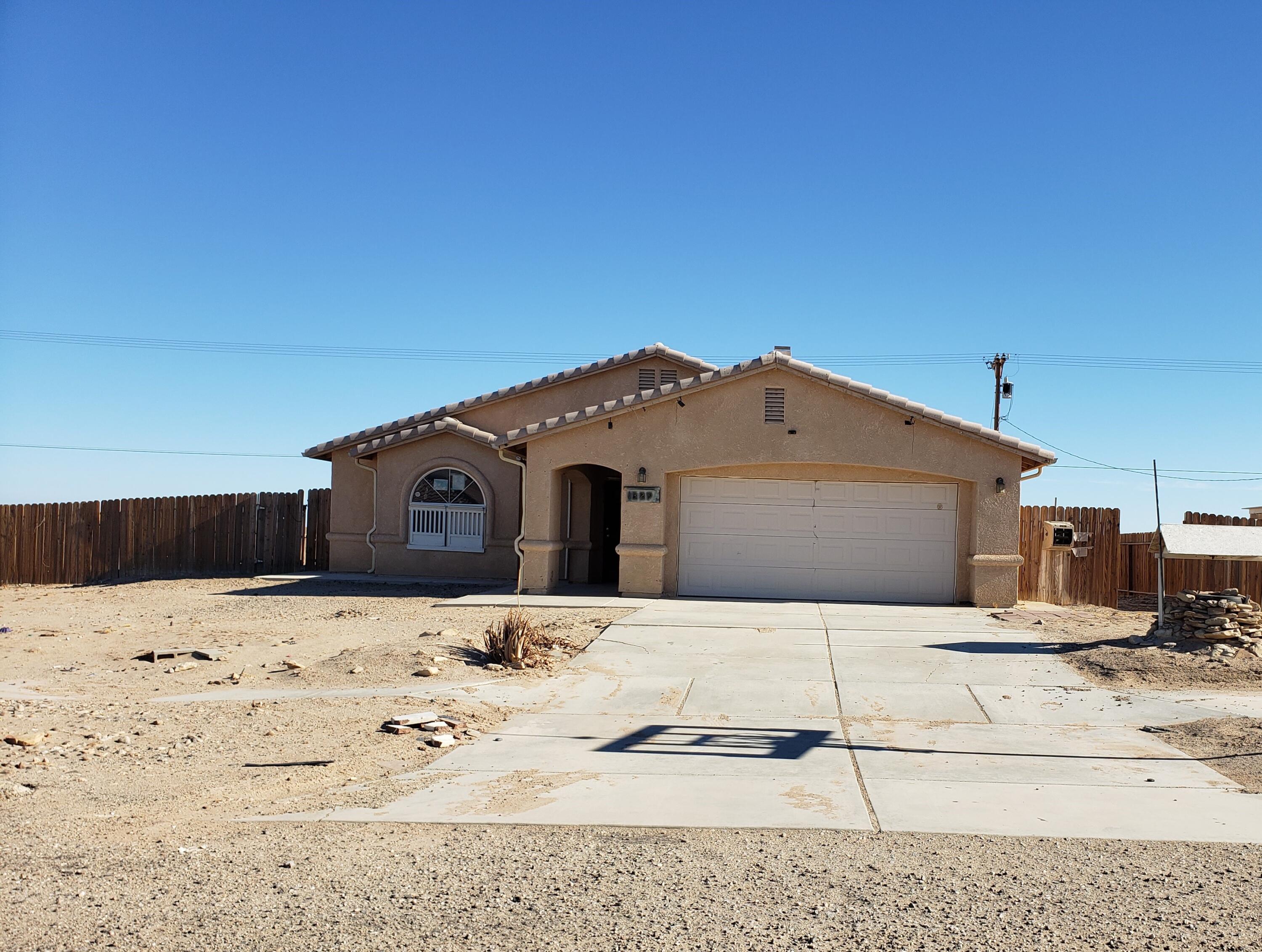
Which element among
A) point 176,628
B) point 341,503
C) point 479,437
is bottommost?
point 176,628

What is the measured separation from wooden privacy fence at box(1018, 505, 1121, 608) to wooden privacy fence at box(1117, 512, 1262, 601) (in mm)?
367

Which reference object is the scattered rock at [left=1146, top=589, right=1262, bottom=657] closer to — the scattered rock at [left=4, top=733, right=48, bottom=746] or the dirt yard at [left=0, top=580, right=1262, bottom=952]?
the dirt yard at [left=0, top=580, right=1262, bottom=952]

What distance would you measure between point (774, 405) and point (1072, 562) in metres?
7.43

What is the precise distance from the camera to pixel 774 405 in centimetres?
1750

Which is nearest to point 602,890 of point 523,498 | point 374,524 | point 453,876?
point 453,876

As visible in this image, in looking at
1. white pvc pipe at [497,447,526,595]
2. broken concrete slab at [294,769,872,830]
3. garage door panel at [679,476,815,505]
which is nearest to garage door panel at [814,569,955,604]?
garage door panel at [679,476,815,505]

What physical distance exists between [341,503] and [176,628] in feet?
26.4

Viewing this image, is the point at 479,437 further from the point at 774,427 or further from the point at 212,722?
the point at 212,722

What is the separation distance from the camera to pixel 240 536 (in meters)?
24.6

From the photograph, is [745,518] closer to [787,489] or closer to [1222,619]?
[787,489]

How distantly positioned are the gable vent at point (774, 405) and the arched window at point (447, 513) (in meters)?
6.62

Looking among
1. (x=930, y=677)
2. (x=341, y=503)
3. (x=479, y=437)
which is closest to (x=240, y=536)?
(x=341, y=503)

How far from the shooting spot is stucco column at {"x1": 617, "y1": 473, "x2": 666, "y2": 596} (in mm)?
17750

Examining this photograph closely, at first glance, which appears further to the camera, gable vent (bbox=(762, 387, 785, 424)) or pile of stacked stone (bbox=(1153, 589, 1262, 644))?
gable vent (bbox=(762, 387, 785, 424))
